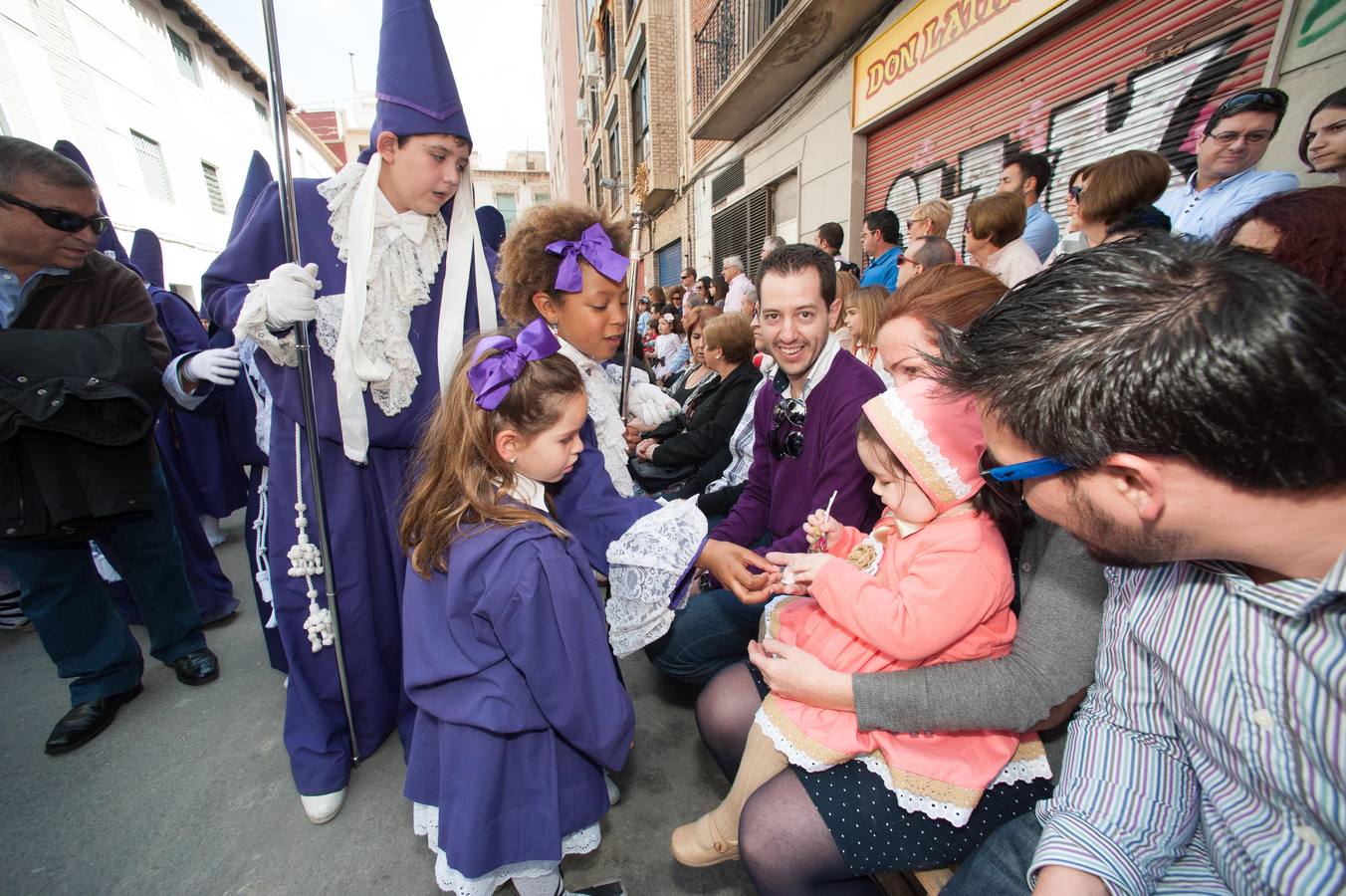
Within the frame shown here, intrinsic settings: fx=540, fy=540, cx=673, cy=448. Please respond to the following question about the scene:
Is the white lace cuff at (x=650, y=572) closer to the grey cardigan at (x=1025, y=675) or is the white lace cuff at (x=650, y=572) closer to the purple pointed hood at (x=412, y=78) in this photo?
A: the grey cardigan at (x=1025, y=675)

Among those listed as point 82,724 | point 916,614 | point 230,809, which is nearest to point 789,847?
point 916,614

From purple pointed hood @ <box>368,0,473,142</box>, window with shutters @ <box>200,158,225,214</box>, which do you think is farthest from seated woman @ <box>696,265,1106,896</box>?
window with shutters @ <box>200,158,225,214</box>

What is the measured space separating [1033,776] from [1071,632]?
0.36 m

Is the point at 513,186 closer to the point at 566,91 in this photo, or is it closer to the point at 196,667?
the point at 566,91

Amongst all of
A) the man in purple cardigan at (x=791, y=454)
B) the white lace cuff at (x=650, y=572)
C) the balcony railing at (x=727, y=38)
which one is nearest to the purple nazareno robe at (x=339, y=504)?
the white lace cuff at (x=650, y=572)

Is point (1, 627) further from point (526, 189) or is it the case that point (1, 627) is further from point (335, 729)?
point (526, 189)

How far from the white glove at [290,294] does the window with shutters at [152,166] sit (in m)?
16.5

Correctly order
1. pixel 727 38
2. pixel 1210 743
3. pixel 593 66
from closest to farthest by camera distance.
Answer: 1. pixel 1210 743
2. pixel 727 38
3. pixel 593 66

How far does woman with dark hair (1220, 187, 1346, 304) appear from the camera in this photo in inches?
41.1

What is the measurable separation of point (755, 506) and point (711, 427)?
964 mm

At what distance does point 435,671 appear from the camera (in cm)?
130

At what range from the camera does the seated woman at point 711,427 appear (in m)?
3.05

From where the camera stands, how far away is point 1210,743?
0.83 meters

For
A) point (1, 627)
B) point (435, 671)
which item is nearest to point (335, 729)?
point (435, 671)
